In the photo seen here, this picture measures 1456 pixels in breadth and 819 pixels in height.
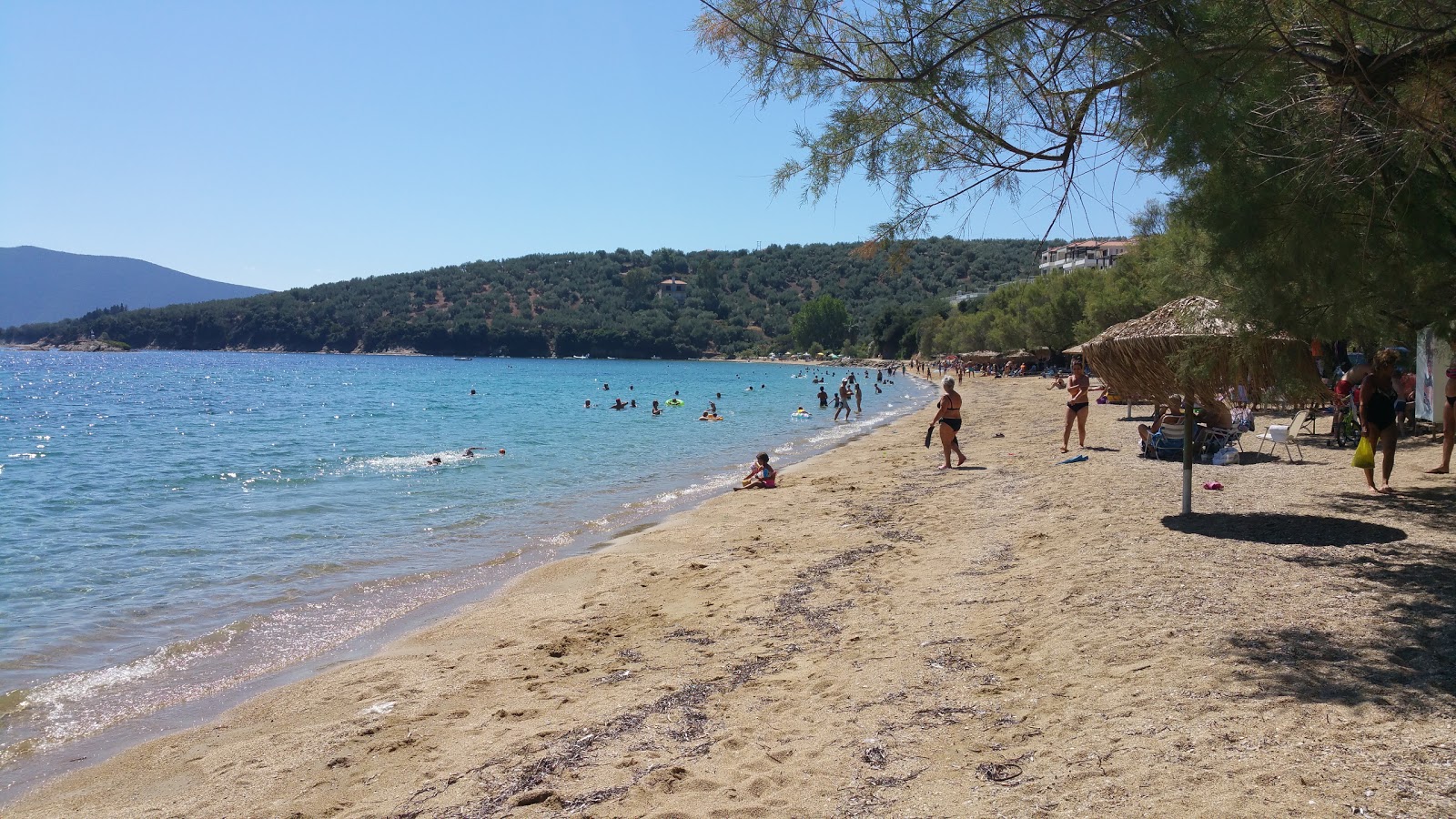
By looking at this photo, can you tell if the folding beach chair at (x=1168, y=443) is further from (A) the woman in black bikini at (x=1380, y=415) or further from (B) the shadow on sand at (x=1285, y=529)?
(B) the shadow on sand at (x=1285, y=529)

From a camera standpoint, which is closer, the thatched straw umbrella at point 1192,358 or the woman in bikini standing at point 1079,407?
the thatched straw umbrella at point 1192,358

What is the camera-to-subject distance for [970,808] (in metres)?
3.04

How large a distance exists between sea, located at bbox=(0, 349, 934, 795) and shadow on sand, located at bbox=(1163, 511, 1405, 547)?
593 cm

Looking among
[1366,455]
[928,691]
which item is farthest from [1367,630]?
[1366,455]

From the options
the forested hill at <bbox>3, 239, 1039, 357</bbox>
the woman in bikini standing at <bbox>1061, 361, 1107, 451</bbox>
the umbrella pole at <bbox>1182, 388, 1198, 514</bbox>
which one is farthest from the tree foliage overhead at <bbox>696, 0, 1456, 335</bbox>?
the forested hill at <bbox>3, 239, 1039, 357</bbox>

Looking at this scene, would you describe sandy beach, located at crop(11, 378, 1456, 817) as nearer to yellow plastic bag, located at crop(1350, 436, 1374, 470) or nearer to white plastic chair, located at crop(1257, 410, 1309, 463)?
yellow plastic bag, located at crop(1350, 436, 1374, 470)

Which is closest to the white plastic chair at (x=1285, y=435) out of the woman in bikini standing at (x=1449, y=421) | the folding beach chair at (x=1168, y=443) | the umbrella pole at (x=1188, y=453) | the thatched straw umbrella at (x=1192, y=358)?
the folding beach chair at (x=1168, y=443)

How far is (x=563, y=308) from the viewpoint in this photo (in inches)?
5546

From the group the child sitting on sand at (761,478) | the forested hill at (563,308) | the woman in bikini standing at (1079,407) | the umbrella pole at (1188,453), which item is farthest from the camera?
the forested hill at (563,308)

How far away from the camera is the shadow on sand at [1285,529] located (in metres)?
6.02

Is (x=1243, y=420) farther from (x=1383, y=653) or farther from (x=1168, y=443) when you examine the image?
(x=1383, y=653)

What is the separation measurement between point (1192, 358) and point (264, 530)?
10844 mm

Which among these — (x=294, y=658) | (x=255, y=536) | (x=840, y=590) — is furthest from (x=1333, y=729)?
(x=255, y=536)

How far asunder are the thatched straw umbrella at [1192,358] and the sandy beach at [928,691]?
107 cm
